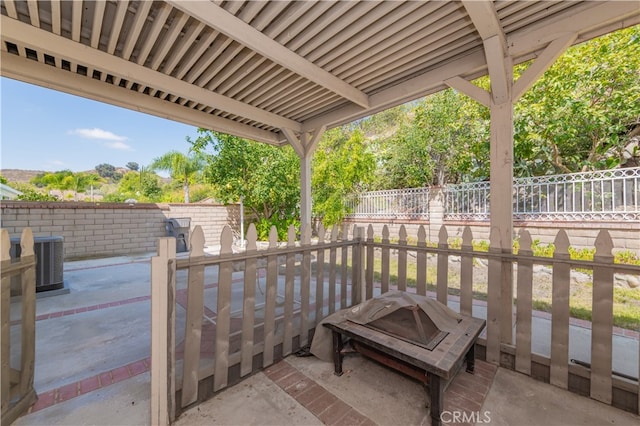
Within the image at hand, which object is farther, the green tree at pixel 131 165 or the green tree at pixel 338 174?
the green tree at pixel 131 165

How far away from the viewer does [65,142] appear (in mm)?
35500

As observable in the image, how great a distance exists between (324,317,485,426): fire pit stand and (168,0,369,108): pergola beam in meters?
2.34

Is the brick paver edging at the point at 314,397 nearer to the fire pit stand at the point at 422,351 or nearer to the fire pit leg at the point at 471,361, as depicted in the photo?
the fire pit stand at the point at 422,351

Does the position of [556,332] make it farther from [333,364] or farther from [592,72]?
[592,72]

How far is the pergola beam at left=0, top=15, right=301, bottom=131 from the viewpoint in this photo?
2.09 meters

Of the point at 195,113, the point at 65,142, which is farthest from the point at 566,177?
the point at 65,142

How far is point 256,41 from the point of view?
7.17 feet

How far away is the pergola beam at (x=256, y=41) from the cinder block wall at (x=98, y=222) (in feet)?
27.4

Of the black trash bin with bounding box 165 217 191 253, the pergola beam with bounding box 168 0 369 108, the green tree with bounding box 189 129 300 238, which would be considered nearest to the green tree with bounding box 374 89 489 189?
the green tree with bounding box 189 129 300 238

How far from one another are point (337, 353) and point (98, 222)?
9.09 meters

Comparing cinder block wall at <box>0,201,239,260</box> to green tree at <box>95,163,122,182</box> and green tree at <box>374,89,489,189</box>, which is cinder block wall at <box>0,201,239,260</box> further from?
green tree at <box>95,163,122,182</box>

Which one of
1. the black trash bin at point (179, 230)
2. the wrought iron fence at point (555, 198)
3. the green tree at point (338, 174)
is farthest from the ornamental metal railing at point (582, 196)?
the black trash bin at point (179, 230)

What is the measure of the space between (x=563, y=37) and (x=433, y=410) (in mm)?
2813

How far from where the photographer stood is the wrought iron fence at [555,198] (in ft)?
15.5
